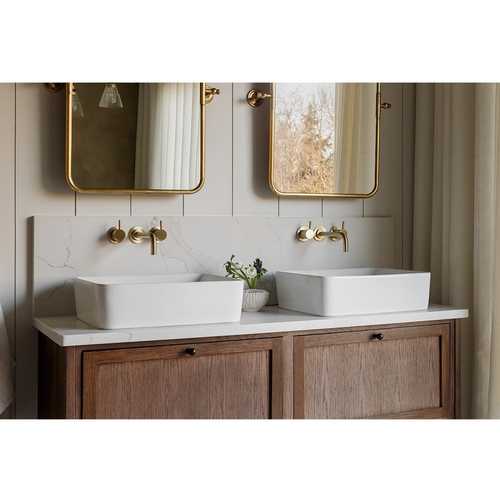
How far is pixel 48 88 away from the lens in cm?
239

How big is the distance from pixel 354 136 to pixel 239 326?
1.08 meters

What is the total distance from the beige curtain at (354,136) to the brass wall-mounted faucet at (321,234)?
0.54ft

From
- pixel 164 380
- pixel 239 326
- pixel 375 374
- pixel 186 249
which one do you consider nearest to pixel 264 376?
pixel 239 326

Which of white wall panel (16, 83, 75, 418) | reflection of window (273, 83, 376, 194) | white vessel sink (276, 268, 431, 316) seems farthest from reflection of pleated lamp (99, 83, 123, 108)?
white vessel sink (276, 268, 431, 316)

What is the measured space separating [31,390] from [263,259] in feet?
3.21

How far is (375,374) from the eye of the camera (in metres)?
2.48

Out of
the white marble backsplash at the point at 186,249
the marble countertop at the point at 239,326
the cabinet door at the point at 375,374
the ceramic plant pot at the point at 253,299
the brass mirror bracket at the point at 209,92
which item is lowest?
the cabinet door at the point at 375,374

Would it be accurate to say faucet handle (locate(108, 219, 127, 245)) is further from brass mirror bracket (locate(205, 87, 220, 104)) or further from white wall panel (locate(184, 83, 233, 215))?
brass mirror bracket (locate(205, 87, 220, 104))

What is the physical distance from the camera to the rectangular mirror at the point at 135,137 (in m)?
2.40

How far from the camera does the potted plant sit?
2.54 meters

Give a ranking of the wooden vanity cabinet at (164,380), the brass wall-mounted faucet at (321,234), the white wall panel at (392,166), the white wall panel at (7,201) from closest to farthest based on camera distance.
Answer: the wooden vanity cabinet at (164,380)
the white wall panel at (7,201)
the brass wall-mounted faucet at (321,234)
the white wall panel at (392,166)

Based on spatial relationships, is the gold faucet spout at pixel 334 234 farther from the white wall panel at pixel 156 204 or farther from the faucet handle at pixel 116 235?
the faucet handle at pixel 116 235

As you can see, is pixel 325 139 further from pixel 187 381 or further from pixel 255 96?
pixel 187 381

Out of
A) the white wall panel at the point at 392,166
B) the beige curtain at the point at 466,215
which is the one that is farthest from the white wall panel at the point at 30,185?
the beige curtain at the point at 466,215
